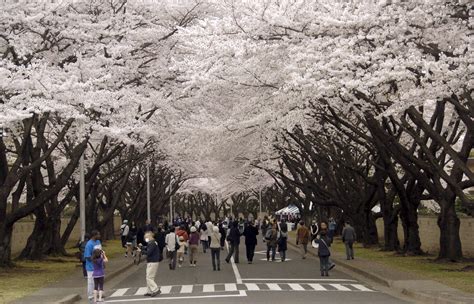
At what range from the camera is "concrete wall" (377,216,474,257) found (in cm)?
3578

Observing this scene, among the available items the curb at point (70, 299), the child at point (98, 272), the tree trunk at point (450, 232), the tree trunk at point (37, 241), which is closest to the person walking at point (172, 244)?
the tree trunk at point (37, 241)

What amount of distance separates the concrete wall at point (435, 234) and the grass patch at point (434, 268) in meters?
2.05

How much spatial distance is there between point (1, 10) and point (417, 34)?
11.0 m

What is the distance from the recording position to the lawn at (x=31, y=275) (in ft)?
74.9

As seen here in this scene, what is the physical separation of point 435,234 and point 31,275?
20.4 m

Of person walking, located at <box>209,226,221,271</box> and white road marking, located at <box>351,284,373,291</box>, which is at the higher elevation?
person walking, located at <box>209,226,221,271</box>

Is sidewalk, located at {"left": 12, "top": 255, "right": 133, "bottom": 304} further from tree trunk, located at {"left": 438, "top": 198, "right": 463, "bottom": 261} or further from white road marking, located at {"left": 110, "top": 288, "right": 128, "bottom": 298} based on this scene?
tree trunk, located at {"left": 438, "top": 198, "right": 463, "bottom": 261}

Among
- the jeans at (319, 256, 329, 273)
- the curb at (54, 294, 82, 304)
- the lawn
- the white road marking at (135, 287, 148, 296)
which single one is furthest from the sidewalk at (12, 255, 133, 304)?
the jeans at (319, 256, 329, 273)

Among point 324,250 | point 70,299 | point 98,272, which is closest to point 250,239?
point 324,250

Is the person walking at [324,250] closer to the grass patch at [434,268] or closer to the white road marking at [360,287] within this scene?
the grass patch at [434,268]

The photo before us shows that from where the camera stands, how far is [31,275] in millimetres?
28516

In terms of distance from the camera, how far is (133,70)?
3027 cm

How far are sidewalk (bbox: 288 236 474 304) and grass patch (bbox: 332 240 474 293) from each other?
427mm

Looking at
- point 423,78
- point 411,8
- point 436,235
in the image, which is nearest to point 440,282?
point 423,78
